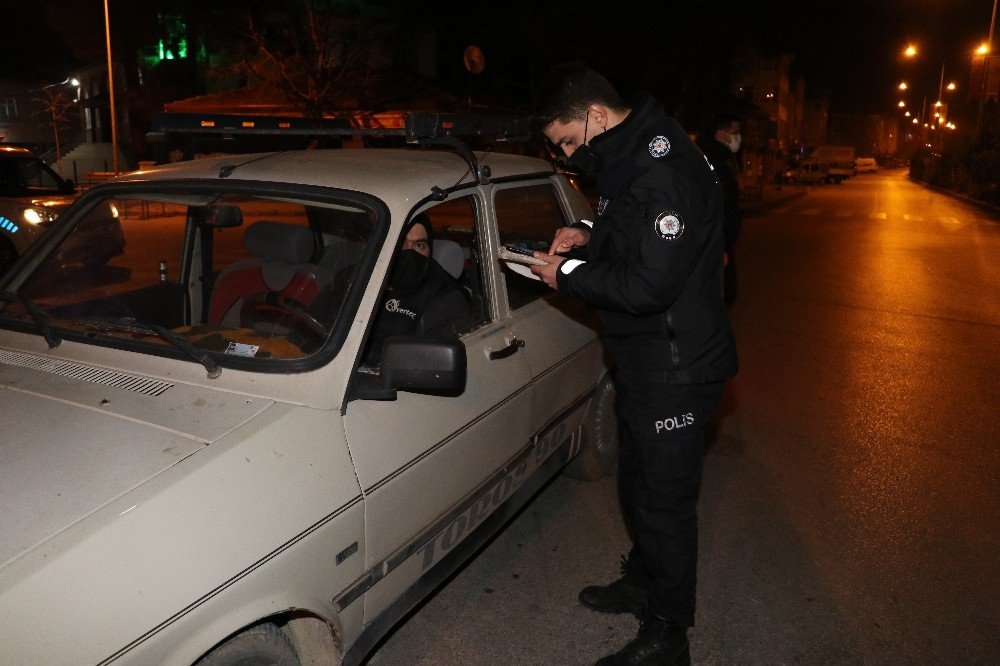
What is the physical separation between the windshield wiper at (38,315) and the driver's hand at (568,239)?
1.72 metres

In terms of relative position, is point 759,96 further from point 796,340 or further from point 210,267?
point 210,267

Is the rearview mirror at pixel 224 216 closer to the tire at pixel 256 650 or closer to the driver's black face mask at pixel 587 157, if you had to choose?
the driver's black face mask at pixel 587 157

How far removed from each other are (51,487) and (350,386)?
0.80 m

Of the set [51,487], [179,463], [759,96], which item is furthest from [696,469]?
[759,96]

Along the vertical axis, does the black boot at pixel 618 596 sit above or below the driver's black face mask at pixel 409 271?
below

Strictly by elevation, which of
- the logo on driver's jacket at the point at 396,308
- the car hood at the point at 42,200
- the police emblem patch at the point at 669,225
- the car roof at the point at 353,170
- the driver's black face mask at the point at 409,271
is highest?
the car roof at the point at 353,170

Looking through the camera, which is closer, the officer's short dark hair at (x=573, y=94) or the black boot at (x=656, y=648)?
the officer's short dark hair at (x=573, y=94)

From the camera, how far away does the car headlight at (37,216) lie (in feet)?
30.2

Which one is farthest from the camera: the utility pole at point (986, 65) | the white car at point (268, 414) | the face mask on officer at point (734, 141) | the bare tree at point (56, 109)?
the utility pole at point (986, 65)

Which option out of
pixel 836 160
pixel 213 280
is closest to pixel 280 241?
pixel 213 280

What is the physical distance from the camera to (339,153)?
332 centimetres

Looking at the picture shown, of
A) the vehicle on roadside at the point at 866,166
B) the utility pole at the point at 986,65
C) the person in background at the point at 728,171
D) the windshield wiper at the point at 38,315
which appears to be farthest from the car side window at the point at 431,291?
the vehicle on roadside at the point at 866,166

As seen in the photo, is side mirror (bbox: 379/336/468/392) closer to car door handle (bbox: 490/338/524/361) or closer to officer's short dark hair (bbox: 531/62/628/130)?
car door handle (bbox: 490/338/524/361)

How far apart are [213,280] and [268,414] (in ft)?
5.46
